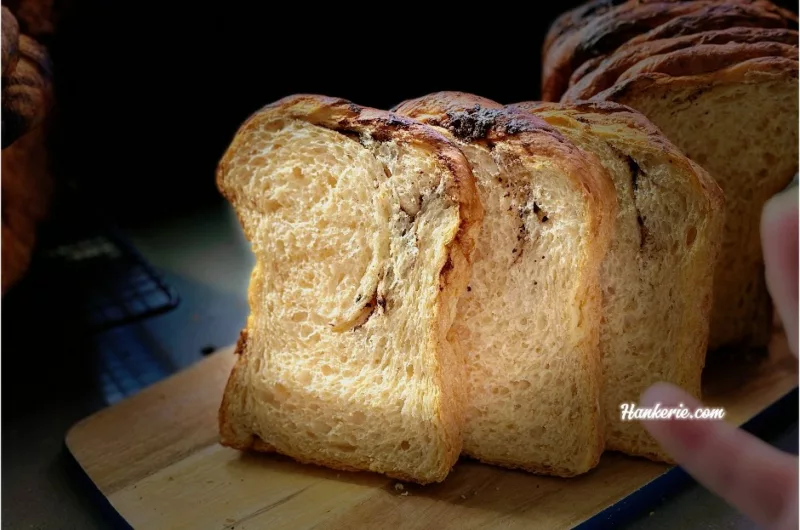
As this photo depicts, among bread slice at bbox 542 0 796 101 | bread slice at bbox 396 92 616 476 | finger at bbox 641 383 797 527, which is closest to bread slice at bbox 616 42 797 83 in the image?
bread slice at bbox 542 0 796 101

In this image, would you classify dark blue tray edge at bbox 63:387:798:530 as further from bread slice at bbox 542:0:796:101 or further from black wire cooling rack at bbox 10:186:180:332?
bread slice at bbox 542:0:796:101

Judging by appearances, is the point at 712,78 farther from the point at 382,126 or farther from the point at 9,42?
the point at 9,42

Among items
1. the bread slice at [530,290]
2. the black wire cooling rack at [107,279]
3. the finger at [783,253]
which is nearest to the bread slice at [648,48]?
the bread slice at [530,290]

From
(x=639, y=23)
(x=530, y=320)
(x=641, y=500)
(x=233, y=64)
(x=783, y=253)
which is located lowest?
(x=641, y=500)

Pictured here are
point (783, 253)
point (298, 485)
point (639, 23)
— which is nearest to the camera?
point (783, 253)

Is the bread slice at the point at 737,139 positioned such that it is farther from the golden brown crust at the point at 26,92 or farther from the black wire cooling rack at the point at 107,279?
the black wire cooling rack at the point at 107,279

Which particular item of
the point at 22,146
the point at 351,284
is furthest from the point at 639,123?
the point at 22,146

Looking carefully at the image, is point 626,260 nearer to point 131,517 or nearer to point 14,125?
point 131,517
